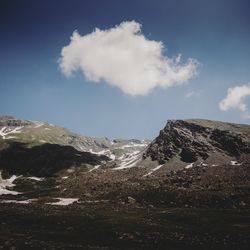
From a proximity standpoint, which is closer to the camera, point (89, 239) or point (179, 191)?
point (89, 239)

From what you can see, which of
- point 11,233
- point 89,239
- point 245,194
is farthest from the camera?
point 245,194

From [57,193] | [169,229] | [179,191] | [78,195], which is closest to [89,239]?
[169,229]

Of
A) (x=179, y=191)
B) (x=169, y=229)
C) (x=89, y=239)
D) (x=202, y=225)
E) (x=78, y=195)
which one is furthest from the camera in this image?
(x=78, y=195)

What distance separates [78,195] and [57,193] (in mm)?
17045

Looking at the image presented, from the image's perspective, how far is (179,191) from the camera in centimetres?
12825

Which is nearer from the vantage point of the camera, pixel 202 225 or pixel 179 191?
pixel 202 225

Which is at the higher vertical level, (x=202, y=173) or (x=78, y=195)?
(x=202, y=173)

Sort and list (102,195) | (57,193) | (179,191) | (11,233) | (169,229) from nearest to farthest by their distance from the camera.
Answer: (11,233) → (169,229) → (179,191) → (102,195) → (57,193)

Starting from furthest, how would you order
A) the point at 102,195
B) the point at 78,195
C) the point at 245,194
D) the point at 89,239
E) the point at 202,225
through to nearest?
the point at 78,195 → the point at 102,195 → the point at 245,194 → the point at 202,225 → the point at 89,239

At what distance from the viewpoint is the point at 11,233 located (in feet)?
168

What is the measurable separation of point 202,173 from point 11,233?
131396 mm

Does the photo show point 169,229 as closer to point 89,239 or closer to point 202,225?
point 202,225

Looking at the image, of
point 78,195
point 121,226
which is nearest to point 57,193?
point 78,195

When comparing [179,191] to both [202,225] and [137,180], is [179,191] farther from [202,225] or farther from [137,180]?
[202,225]
